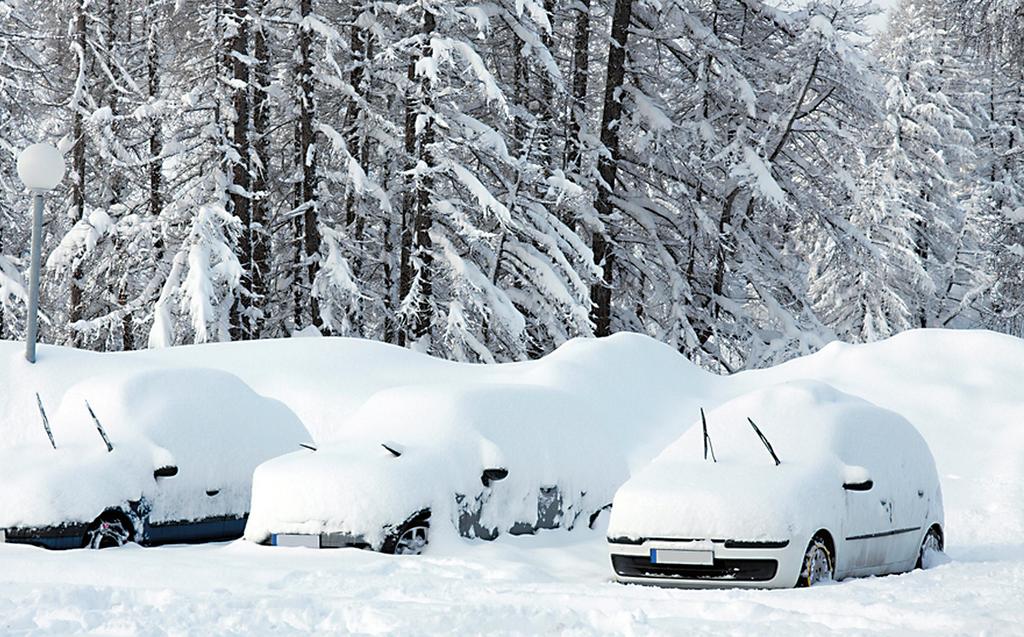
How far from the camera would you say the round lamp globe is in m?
15.0

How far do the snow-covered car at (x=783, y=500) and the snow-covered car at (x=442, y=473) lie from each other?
4.32ft

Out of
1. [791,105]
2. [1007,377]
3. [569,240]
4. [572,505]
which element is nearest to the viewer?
[572,505]

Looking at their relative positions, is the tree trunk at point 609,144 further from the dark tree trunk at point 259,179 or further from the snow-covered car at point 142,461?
the snow-covered car at point 142,461

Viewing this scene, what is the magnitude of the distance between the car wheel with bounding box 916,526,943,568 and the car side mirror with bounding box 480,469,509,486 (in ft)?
11.3

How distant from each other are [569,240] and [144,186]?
9.80 m

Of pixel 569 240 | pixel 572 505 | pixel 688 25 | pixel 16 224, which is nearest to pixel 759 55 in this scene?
pixel 688 25

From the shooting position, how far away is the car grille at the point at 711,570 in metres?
8.76

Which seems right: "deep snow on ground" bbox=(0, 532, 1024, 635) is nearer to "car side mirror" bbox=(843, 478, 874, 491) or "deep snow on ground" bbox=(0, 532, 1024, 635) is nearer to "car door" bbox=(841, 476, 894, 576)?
"car door" bbox=(841, 476, 894, 576)

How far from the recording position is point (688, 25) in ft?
85.7

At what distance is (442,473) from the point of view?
399 inches

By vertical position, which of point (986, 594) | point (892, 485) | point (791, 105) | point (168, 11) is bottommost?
point (986, 594)

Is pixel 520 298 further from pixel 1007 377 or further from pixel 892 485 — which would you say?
pixel 892 485

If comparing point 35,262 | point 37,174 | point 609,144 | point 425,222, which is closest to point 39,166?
point 37,174

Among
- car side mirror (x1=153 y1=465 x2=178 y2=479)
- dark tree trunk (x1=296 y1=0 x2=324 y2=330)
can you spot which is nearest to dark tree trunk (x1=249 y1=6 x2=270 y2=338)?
dark tree trunk (x1=296 y1=0 x2=324 y2=330)
